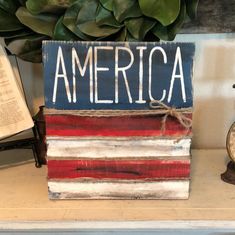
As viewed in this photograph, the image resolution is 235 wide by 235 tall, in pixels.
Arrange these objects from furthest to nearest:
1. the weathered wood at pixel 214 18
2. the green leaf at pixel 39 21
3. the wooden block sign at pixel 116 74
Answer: the weathered wood at pixel 214 18, the green leaf at pixel 39 21, the wooden block sign at pixel 116 74

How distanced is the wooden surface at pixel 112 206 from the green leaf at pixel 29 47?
9.8 inches

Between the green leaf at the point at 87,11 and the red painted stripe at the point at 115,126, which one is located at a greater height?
the green leaf at the point at 87,11

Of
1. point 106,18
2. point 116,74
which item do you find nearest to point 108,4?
point 106,18

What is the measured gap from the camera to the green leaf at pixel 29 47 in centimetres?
93

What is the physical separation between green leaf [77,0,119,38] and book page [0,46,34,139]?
22 centimetres

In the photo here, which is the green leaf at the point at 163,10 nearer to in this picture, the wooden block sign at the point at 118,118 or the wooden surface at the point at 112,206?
the wooden block sign at the point at 118,118

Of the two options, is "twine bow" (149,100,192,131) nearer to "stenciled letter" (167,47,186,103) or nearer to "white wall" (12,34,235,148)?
"stenciled letter" (167,47,186,103)

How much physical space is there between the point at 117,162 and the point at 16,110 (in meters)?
0.27

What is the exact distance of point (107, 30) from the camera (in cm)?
83

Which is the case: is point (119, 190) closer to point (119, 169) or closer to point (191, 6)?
point (119, 169)

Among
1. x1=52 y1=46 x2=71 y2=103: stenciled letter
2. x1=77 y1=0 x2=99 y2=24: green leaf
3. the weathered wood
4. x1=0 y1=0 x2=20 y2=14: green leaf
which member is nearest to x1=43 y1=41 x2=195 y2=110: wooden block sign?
x1=52 y1=46 x2=71 y2=103: stenciled letter

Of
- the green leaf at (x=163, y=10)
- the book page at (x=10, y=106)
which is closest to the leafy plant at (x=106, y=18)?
the green leaf at (x=163, y=10)

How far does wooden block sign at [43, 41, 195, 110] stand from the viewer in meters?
0.76

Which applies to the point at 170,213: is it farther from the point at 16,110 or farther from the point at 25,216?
the point at 16,110
